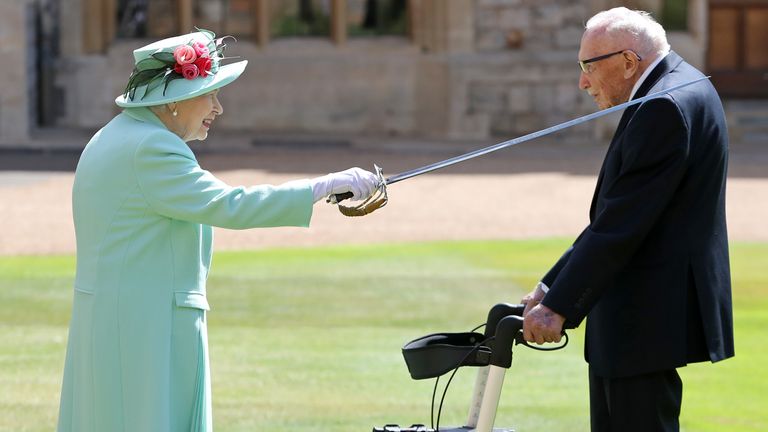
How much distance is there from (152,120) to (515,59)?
16.6m

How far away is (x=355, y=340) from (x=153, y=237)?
4.46 metres

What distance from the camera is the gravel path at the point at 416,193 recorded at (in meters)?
12.6

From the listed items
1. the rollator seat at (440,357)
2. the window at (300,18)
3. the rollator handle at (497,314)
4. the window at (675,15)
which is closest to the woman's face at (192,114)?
the rollator seat at (440,357)

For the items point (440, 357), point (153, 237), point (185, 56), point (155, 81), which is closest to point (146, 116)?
point (155, 81)

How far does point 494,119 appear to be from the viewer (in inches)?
801

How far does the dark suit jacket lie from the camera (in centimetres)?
403

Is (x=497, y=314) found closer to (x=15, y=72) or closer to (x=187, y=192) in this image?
(x=187, y=192)

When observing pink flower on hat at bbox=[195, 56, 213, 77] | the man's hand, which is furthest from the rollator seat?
pink flower on hat at bbox=[195, 56, 213, 77]

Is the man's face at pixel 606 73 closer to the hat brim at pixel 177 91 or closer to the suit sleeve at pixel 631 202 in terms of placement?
the suit sleeve at pixel 631 202

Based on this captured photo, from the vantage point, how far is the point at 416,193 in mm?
14969

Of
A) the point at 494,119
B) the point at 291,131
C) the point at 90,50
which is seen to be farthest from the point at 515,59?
the point at 90,50

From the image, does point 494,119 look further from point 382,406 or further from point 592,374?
point 592,374

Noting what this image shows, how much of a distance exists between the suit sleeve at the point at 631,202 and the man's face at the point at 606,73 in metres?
0.20

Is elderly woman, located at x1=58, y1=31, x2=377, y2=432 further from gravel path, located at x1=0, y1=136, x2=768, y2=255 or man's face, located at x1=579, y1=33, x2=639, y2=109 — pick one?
gravel path, located at x1=0, y1=136, x2=768, y2=255
